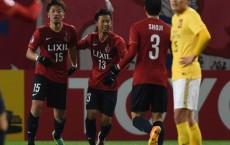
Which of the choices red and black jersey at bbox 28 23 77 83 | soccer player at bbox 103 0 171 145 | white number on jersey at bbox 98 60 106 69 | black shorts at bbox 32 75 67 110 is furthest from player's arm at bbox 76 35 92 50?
soccer player at bbox 103 0 171 145

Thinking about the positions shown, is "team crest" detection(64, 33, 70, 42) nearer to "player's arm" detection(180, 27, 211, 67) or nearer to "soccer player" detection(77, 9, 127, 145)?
"soccer player" detection(77, 9, 127, 145)

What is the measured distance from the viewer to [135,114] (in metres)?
9.80

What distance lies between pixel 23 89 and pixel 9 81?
25cm

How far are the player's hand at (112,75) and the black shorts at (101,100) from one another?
0.28 meters

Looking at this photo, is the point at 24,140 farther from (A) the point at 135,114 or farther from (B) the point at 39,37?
(A) the point at 135,114

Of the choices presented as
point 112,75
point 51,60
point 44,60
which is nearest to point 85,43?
point 51,60

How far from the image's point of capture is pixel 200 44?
856 cm

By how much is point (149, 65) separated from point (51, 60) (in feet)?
5.16

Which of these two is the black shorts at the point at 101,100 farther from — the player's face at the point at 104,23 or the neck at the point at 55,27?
the neck at the point at 55,27

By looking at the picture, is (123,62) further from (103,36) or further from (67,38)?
(67,38)

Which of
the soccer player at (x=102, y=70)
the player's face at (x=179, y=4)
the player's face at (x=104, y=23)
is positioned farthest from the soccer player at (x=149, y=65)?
the player's face at (x=104, y=23)

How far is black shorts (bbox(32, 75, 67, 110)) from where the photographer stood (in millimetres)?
10664

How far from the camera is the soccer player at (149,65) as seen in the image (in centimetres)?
970

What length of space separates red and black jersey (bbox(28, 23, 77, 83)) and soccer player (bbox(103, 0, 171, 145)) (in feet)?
4.07
